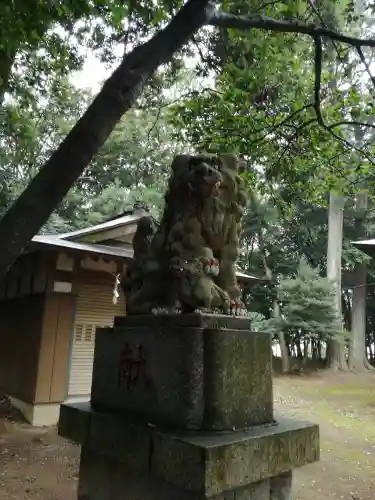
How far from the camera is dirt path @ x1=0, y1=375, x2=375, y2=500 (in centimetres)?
566

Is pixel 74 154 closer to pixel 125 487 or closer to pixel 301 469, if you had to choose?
pixel 125 487

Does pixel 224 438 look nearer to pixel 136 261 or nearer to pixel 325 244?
pixel 136 261

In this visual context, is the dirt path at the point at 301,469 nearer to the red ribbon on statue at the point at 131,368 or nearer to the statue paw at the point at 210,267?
the red ribbon on statue at the point at 131,368

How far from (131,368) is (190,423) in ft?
1.84

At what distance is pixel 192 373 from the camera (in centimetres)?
227

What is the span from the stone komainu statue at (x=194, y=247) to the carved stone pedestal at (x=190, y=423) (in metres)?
0.17

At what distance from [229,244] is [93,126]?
144 cm

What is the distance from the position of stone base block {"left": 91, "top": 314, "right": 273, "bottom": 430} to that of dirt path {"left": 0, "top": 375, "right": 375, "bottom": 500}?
3.70 metres

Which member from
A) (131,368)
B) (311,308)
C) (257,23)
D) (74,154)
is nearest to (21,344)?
(74,154)

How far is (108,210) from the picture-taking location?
17016mm

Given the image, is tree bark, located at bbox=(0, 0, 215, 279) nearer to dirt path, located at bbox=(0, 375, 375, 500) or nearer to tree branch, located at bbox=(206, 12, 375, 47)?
tree branch, located at bbox=(206, 12, 375, 47)

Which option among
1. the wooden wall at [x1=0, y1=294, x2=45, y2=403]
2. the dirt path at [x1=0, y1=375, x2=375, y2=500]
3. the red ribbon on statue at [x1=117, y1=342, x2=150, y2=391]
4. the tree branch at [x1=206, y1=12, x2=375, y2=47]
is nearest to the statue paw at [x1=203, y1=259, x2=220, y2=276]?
the red ribbon on statue at [x1=117, y1=342, x2=150, y2=391]

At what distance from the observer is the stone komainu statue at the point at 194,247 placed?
2631 millimetres

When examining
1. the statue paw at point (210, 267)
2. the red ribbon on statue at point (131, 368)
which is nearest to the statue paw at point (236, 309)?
the statue paw at point (210, 267)
